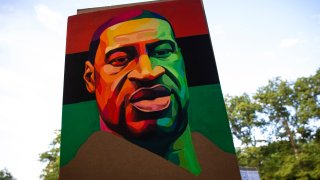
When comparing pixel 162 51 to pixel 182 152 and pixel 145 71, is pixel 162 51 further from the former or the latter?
pixel 182 152

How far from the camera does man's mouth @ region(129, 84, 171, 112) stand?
561 cm

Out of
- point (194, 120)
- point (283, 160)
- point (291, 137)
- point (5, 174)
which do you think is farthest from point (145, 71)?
point (5, 174)

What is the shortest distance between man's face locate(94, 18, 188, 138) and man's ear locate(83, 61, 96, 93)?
5.3 inches

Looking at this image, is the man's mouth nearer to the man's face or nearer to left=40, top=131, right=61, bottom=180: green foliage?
the man's face

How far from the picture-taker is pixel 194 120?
217 inches

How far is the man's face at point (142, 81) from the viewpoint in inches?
219

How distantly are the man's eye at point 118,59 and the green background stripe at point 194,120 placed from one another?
3.88 feet

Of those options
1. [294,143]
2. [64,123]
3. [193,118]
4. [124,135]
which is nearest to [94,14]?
[64,123]

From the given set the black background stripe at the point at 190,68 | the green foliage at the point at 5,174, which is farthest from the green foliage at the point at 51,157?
the green foliage at the point at 5,174

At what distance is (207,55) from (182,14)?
1518 millimetres

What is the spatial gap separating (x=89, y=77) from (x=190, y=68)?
282cm

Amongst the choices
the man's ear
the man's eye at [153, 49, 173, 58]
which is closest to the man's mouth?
the man's eye at [153, 49, 173, 58]

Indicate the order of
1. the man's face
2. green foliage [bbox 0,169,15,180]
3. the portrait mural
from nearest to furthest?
the portrait mural, the man's face, green foliage [bbox 0,169,15,180]

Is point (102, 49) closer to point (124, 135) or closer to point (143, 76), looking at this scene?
point (143, 76)
